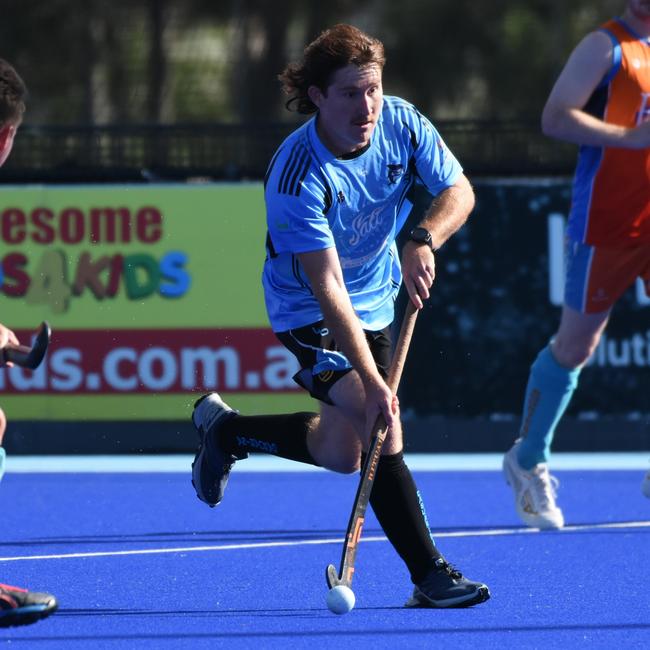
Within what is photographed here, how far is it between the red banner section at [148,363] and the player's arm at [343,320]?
4.63 meters

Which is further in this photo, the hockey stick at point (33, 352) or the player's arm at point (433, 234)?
the player's arm at point (433, 234)

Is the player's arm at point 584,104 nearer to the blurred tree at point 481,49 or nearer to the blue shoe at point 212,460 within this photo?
the blue shoe at point 212,460

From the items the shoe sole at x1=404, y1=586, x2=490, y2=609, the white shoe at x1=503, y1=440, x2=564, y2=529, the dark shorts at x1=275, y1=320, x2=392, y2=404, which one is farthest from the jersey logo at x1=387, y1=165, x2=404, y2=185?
the white shoe at x1=503, y1=440, x2=564, y2=529

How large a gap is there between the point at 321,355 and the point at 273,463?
4.21 metres

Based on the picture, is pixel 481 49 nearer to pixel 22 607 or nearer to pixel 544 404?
pixel 544 404

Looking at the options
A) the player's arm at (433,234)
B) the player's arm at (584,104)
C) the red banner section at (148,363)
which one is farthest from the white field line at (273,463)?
the player's arm at (433,234)

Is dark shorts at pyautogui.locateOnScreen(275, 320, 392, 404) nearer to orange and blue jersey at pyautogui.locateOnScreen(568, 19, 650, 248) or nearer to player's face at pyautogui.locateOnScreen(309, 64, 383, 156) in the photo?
player's face at pyautogui.locateOnScreen(309, 64, 383, 156)

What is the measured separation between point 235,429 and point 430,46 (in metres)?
12.6

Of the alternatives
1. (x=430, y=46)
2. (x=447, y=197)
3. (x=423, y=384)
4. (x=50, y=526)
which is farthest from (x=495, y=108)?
(x=447, y=197)

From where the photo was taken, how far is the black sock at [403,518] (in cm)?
501

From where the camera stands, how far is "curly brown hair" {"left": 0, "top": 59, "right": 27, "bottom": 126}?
4.45 metres

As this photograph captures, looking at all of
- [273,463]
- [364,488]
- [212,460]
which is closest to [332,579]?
[364,488]

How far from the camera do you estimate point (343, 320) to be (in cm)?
484

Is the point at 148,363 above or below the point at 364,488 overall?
below
